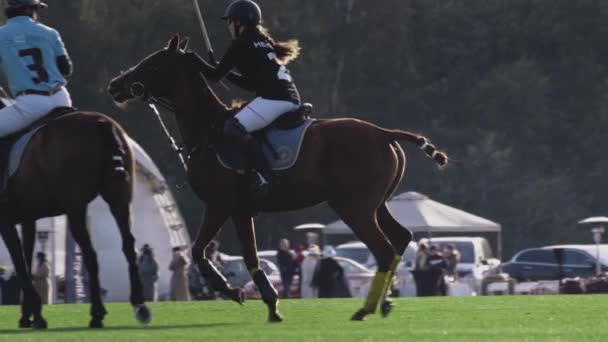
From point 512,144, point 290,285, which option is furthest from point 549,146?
point 290,285

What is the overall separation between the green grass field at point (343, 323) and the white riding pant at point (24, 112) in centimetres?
160

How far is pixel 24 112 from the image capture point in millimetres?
14391

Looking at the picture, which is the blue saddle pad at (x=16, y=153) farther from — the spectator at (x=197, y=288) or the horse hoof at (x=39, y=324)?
the spectator at (x=197, y=288)

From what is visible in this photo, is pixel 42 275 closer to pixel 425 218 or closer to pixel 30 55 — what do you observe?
pixel 425 218

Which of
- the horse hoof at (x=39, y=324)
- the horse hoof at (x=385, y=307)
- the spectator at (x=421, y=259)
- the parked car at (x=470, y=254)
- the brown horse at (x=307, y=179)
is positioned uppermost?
the brown horse at (x=307, y=179)

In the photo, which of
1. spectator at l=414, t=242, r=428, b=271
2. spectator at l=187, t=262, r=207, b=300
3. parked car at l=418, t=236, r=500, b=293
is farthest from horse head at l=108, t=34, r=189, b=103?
parked car at l=418, t=236, r=500, b=293

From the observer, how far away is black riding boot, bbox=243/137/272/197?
15.0 meters

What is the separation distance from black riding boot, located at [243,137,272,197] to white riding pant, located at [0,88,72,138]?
1.69 meters

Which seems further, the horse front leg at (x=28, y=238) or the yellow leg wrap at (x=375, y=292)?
the horse front leg at (x=28, y=238)

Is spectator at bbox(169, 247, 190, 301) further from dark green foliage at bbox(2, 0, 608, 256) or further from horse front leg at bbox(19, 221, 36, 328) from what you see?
dark green foliage at bbox(2, 0, 608, 256)

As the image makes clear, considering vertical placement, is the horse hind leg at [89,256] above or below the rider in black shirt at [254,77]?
below

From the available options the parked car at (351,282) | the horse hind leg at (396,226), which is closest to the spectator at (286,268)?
the parked car at (351,282)

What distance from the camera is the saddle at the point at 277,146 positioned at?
1511cm

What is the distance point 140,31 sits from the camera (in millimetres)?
61719
